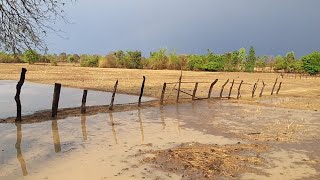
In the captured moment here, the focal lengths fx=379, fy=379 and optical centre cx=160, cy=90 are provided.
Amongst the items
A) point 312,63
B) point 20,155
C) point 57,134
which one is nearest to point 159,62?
point 312,63

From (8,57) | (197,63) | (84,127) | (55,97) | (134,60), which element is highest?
(8,57)

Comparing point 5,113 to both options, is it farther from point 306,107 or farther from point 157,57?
point 157,57

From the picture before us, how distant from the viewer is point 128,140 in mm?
14625

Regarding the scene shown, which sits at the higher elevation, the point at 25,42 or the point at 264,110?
the point at 25,42

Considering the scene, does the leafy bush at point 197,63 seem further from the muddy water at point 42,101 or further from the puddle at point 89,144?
the puddle at point 89,144

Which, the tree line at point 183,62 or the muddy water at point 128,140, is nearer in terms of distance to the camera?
the muddy water at point 128,140

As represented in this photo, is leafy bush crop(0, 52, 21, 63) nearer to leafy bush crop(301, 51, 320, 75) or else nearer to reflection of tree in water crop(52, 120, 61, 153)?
reflection of tree in water crop(52, 120, 61, 153)

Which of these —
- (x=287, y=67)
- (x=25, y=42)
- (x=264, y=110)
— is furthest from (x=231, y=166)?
(x=287, y=67)

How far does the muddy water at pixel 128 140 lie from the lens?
10.8 meters

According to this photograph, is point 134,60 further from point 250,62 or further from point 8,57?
point 8,57

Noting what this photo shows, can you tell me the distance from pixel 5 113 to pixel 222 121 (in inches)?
465

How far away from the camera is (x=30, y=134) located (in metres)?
15.0

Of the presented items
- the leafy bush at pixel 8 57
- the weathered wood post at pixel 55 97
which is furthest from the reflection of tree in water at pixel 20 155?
Answer: the leafy bush at pixel 8 57

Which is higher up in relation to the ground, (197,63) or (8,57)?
(8,57)
